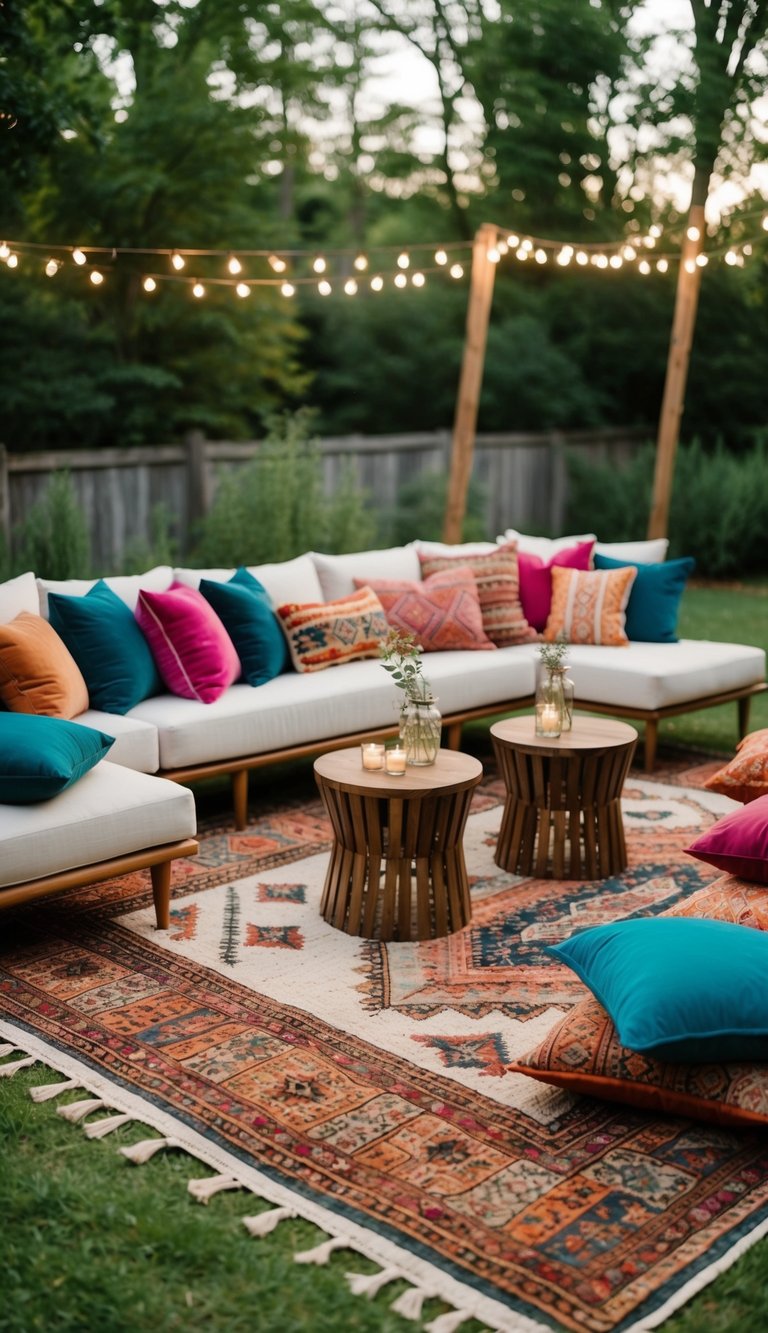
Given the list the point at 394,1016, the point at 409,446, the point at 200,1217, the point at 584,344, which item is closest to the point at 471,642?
the point at 394,1016

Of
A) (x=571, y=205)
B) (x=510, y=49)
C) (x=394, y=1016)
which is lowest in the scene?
(x=394, y=1016)

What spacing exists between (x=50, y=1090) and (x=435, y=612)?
3371 millimetres

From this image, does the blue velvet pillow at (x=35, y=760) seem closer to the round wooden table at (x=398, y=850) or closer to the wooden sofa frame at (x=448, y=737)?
the round wooden table at (x=398, y=850)

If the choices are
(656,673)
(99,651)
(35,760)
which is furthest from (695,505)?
(35,760)

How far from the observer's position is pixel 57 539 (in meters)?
7.59

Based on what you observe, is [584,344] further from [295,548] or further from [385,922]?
[385,922]

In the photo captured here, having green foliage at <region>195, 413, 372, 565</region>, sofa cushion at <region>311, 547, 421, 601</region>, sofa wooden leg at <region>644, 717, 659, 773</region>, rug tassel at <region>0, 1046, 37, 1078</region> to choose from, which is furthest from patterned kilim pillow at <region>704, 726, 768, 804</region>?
green foliage at <region>195, 413, 372, 565</region>

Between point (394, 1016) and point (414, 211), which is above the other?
point (414, 211)

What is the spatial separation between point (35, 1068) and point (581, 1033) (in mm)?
1255

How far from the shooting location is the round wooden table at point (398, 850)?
3.80 m

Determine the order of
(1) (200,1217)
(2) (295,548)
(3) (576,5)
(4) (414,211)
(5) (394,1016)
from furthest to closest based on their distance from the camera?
(4) (414,211)
(3) (576,5)
(2) (295,548)
(5) (394,1016)
(1) (200,1217)

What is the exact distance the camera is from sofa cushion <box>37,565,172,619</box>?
15.8ft

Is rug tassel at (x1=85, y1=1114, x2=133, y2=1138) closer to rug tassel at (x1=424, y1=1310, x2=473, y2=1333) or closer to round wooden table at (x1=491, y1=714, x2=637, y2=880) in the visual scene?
rug tassel at (x1=424, y1=1310, x2=473, y2=1333)

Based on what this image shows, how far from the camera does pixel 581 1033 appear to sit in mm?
2863
